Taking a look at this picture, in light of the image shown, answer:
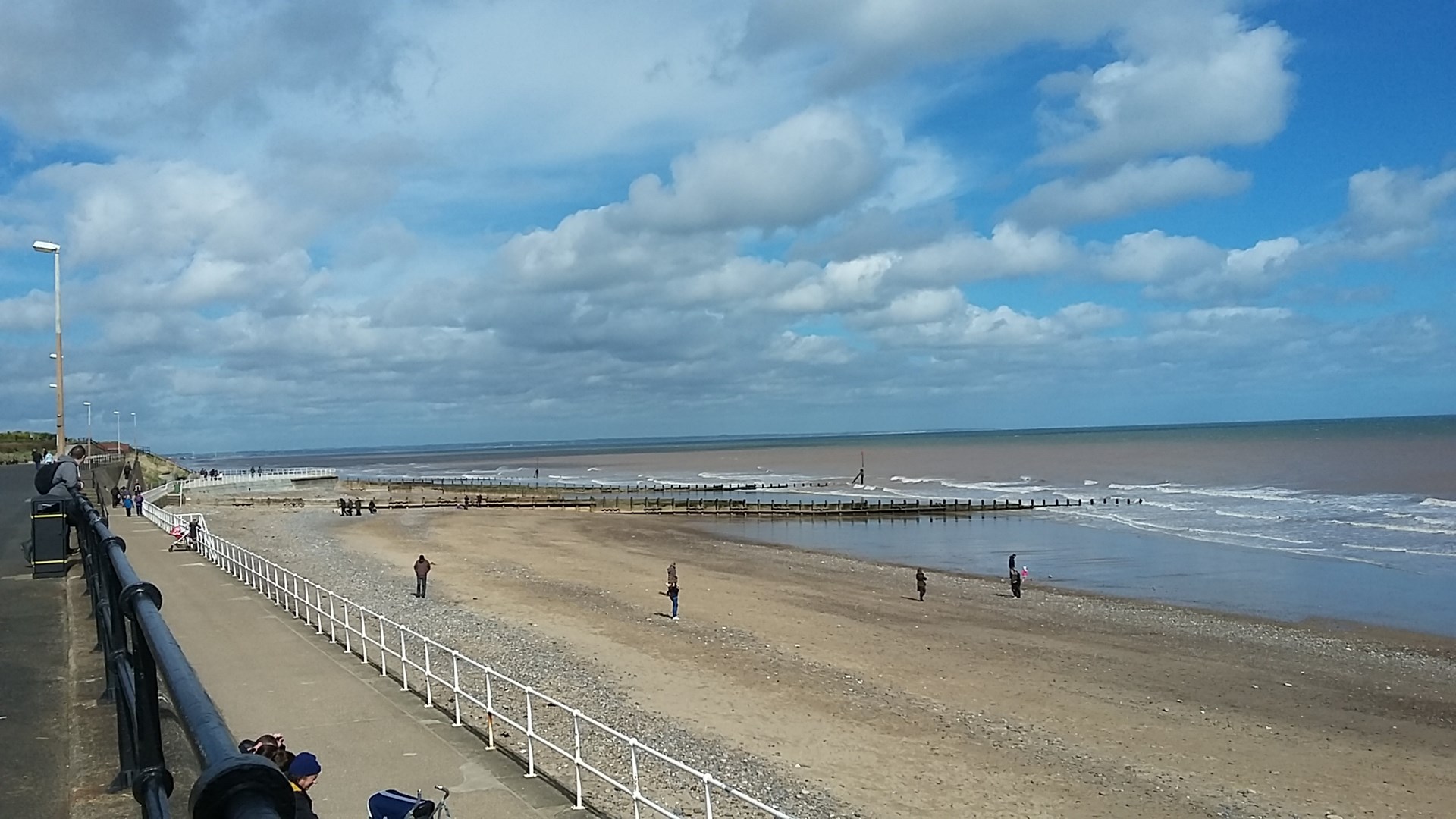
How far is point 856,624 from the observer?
26.5 metres

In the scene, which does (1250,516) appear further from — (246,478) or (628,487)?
(246,478)

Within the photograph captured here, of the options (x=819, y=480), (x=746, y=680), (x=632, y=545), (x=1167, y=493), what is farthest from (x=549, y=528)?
(x=819, y=480)

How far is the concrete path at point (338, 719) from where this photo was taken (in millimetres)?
9984

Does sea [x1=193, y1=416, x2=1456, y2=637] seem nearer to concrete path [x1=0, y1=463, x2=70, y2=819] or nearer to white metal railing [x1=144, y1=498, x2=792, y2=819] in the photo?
white metal railing [x1=144, y1=498, x2=792, y2=819]

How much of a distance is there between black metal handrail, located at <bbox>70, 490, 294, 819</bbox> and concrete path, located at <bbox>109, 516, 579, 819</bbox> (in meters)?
5.30

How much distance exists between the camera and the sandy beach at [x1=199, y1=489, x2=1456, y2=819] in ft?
47.2

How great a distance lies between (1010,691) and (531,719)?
11.5 m

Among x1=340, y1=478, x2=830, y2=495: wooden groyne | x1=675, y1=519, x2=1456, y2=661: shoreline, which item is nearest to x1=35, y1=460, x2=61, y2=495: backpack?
x1=675, y1=519, x2=1456, y2=661: shoreline

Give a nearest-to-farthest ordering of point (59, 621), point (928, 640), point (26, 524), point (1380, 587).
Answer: point (59, 621), point (26, 524), point (928, 640), point (1380, 587)

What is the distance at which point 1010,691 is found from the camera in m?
19.7

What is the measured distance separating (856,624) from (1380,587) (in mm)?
17474

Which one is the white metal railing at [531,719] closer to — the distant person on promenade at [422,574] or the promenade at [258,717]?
the promenade at [258,717]

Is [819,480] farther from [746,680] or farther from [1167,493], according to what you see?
[746,680]

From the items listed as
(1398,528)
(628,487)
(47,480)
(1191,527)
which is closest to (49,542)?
(47,480)
